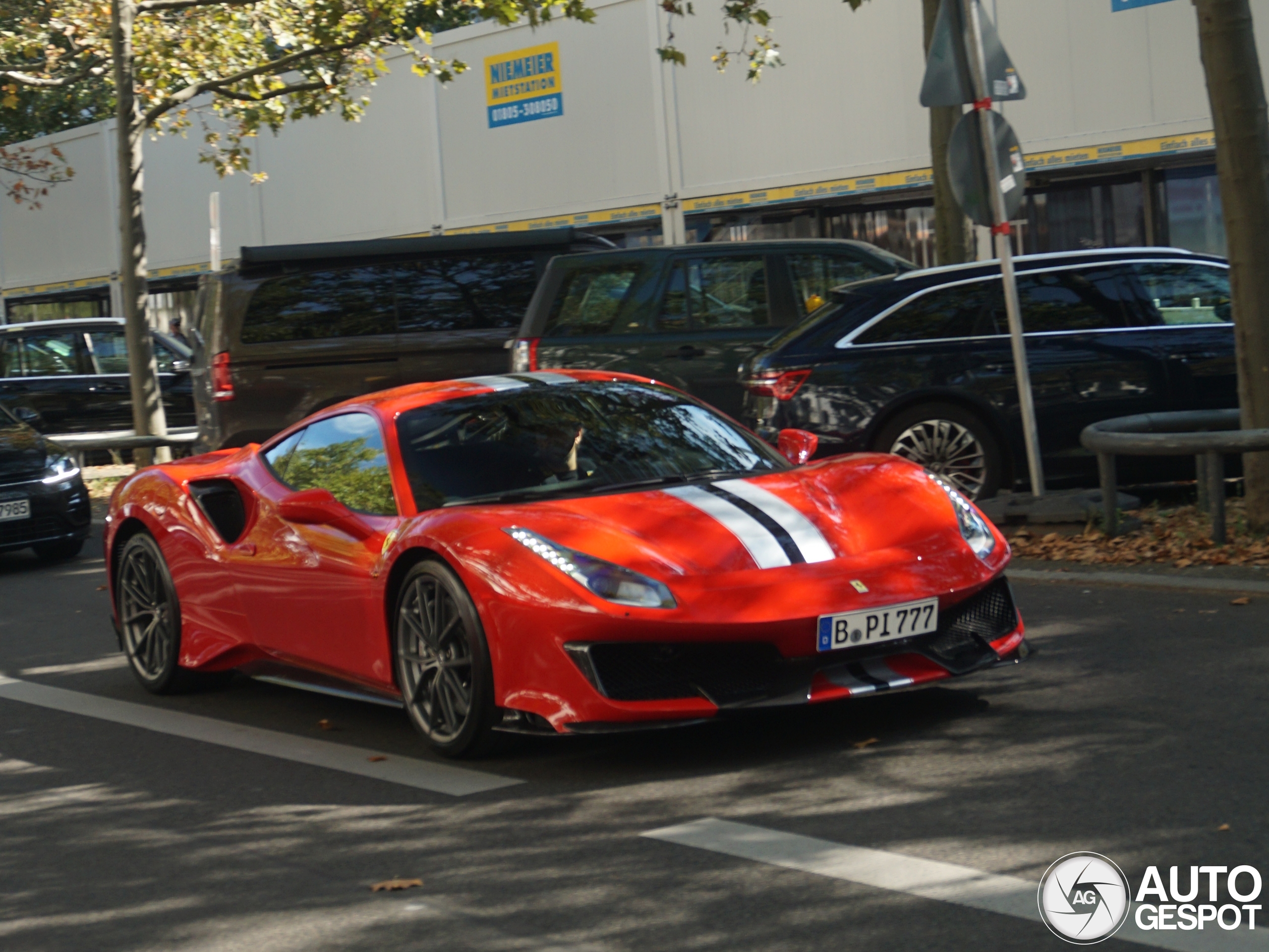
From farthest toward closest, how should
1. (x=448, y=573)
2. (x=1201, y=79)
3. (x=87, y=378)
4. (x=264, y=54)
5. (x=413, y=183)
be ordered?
1. (x=413, y=183)
2. (x=264, y=54)
3. (x=87, y=378)
4. (x=1201, y=79)
5. (x=448, y=573)

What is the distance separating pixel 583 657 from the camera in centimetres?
512

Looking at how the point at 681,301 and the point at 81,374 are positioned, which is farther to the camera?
the point at 81,374

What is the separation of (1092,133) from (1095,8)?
1342 mm

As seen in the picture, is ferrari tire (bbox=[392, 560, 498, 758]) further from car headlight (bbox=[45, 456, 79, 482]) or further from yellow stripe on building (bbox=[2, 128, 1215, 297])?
yellow stripe on building (bbox=[2, 128, 1215, 297])

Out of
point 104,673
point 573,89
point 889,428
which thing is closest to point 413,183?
point 573,89

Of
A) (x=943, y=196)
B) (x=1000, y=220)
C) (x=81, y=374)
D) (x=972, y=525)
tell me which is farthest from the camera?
(x=81, y=374)

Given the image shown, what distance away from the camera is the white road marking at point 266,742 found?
536cm

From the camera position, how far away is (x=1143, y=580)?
26.3 ft

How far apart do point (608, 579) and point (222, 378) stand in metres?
9.74

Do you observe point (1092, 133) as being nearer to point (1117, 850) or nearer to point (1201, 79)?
point (1201, 79)

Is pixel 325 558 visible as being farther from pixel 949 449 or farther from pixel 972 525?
pixel 949 449

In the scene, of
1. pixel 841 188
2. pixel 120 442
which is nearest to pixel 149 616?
pixel 120 442

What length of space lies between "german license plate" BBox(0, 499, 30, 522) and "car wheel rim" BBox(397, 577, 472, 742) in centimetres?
724

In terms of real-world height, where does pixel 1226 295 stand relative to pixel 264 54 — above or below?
below
